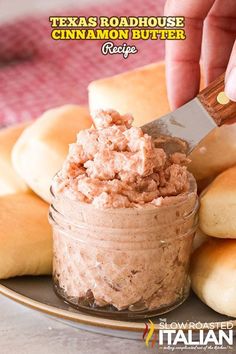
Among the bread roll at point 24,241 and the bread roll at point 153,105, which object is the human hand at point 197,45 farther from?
the bread roll at point 24,241

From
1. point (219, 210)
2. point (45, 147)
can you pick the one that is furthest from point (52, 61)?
point (219, 210)

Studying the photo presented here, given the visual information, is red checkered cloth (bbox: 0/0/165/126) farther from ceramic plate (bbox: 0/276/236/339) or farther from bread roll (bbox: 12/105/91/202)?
ceramic plate (bbox: 0/276/236/339)

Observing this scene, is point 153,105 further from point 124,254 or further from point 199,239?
point 124,254

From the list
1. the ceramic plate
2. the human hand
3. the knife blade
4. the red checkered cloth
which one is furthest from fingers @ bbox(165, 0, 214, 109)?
the red checkered cloth

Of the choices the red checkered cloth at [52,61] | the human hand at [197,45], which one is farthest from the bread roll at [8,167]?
the red checkered cloth at [52,61]

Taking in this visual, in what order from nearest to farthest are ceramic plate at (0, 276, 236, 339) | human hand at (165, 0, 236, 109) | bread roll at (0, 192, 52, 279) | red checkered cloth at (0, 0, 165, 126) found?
ceramic plate at (0, 276, 236, 339)
bread roll at (0, 192, 52, 279)
human hand at (165, 0, 236, 109)
red checkered cloth at (0, 0, 165, 126)

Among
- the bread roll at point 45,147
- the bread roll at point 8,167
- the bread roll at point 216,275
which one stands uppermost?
the bread roll at point 45,147
